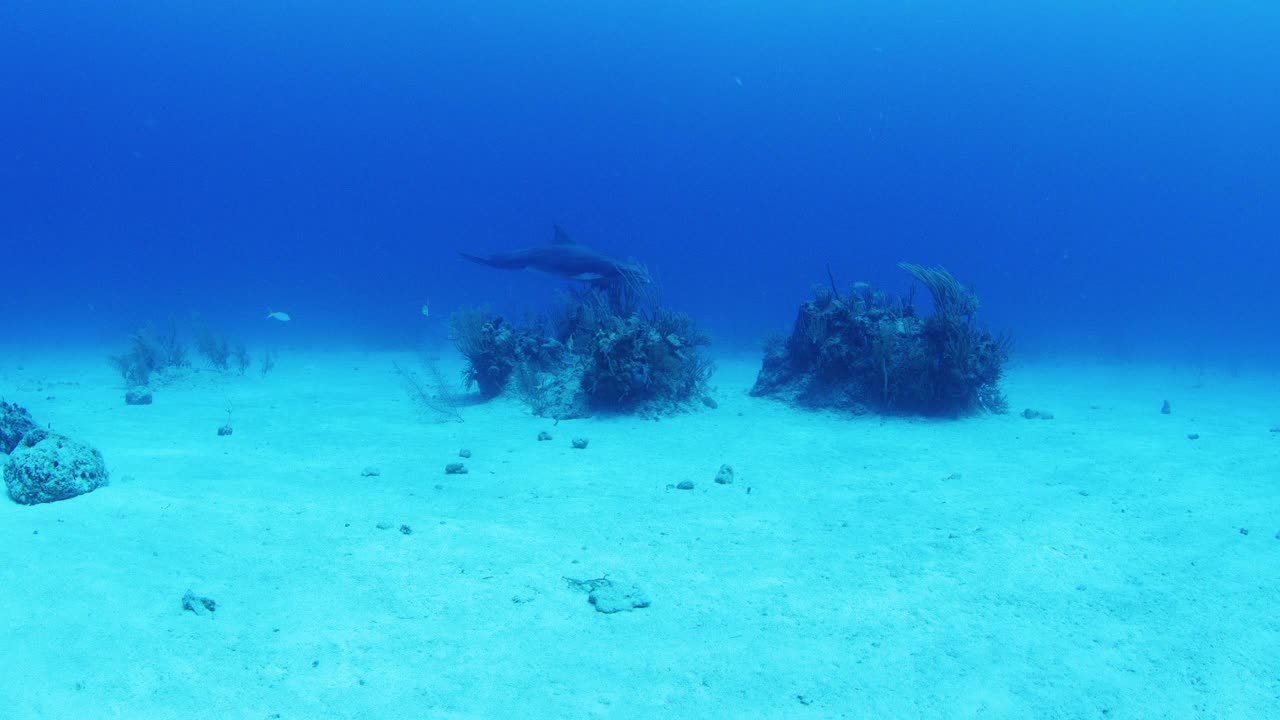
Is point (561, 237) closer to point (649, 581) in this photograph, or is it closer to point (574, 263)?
point (574, 263)

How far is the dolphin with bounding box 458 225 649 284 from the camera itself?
10.0 meters

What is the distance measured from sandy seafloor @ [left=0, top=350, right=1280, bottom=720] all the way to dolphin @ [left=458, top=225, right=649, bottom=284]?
12.6 ft

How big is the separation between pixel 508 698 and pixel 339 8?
10045 centimetres

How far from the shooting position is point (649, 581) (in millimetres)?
3609

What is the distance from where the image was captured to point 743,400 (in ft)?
32.3

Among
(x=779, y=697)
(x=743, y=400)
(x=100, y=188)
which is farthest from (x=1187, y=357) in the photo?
(x=100, y=188)

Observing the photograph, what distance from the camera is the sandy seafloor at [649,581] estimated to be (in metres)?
2.54

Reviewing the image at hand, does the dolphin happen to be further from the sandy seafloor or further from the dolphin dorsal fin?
the sandy seafloor

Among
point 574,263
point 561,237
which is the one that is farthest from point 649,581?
point 561,237

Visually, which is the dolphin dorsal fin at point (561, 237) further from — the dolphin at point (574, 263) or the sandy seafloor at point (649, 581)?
the sandy seafloor at point (649, 581)

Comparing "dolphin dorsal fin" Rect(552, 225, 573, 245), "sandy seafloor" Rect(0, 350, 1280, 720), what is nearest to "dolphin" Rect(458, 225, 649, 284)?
"dolphin dorsal fin" Rect(552, 225, 573, 245)

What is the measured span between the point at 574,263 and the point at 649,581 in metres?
7.27

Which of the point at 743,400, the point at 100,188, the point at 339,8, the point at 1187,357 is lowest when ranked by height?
the point at 743,400

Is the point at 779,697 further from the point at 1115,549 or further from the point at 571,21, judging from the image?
the point at 571,21
